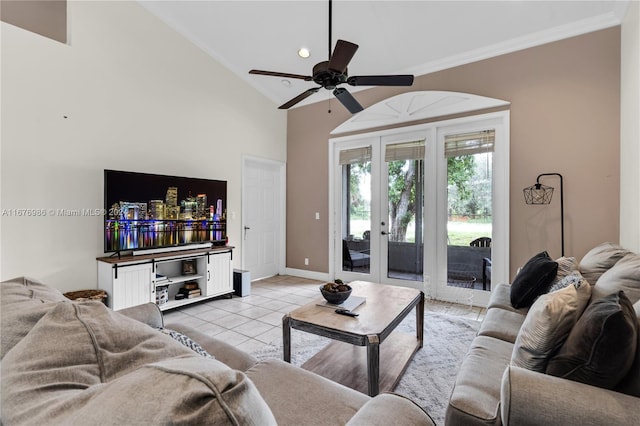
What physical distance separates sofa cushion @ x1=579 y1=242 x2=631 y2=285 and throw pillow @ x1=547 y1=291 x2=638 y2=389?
1305 mm

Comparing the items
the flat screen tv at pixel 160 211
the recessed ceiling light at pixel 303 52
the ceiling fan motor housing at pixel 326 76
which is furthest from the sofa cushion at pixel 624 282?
the flat screen tv at pixel 160 211

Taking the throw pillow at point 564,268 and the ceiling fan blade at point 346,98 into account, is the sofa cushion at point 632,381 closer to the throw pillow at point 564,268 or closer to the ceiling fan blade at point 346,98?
the throw pillow at point 564,268

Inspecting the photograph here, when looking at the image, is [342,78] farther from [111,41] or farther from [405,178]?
[111,41]

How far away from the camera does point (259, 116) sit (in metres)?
5.27

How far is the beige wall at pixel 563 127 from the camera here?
3207 mm

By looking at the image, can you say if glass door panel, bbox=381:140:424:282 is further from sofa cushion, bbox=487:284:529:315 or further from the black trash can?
the black trash can

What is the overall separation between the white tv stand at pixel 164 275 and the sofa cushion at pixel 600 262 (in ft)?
12.8

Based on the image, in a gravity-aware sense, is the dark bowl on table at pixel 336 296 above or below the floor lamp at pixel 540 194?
below

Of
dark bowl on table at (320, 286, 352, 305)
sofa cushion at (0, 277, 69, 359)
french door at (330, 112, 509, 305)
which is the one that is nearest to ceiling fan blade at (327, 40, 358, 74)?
dark bowl on table at (320, 286, 352, 305)

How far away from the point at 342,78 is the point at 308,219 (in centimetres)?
324

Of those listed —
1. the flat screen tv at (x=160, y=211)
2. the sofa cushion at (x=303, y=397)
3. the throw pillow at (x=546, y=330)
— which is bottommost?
the sofa cushion at (x=303, y=397)

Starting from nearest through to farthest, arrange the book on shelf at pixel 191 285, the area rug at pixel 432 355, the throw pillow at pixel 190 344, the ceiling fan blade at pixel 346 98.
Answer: the throw pillow at pixel 190 344 → the area rug at pixel 432 355 → the ceiling fan blade at pixel 346 98 → the book on shelf at pixel 191 285

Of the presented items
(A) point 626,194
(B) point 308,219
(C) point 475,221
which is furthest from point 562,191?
(B) point 308,219

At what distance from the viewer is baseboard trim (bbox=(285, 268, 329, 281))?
5.34 metres
